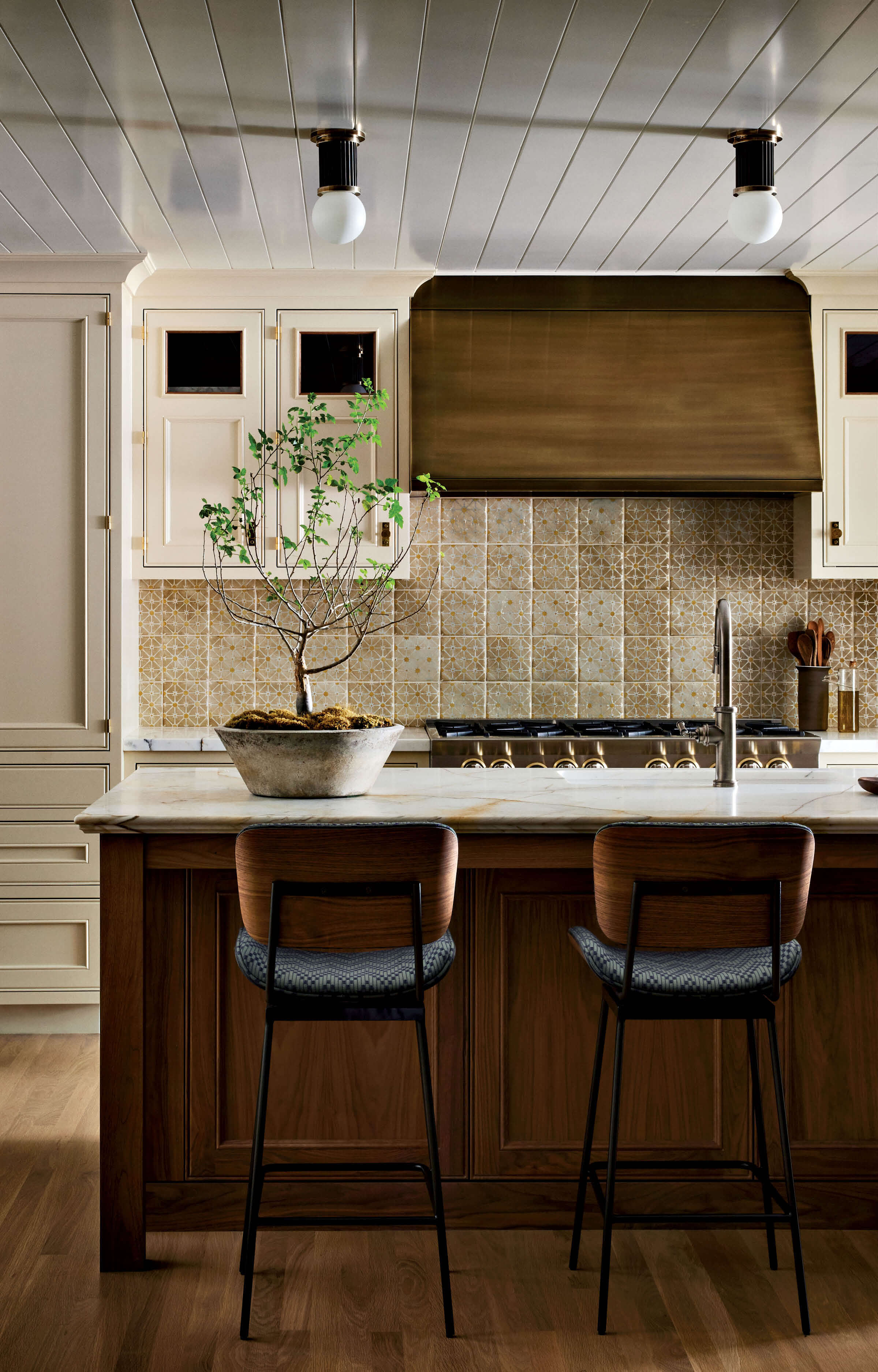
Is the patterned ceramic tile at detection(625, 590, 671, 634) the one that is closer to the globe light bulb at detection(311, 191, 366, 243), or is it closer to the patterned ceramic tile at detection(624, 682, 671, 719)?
the patterned ceramic tile at detection(624, 682, 671, 719)

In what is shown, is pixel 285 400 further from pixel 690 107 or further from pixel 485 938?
pixel 485 938

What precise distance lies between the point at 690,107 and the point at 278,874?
2045mm

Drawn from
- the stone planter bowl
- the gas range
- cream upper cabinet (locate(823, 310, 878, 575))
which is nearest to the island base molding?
the stone planter bowl

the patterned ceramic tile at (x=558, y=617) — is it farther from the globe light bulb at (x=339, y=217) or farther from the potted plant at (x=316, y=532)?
the globe light bulb at (x=339, y=217)

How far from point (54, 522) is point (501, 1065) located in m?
2.39

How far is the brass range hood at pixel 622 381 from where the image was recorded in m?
3.72

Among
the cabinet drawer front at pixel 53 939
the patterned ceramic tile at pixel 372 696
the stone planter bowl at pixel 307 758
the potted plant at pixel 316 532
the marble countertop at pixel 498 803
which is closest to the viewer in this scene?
the marble countertop at pixel 498 803

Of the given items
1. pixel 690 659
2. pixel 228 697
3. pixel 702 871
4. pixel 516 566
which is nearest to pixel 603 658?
pixel 690 659

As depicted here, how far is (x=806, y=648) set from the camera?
4.02m

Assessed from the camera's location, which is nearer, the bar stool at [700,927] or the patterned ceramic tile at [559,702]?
the bar stool at [700,927]

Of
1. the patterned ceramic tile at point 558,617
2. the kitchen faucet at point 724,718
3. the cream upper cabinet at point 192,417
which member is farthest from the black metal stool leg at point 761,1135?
the cream upper cabinet at point 192,417

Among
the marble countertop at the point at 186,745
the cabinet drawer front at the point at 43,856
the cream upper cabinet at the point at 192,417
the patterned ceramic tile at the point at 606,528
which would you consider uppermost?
the cream upper cabinet at the point at 192,417

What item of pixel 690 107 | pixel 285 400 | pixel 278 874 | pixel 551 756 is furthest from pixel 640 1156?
pixel 285 400

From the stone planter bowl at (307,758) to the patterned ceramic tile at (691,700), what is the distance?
2.15 meters
